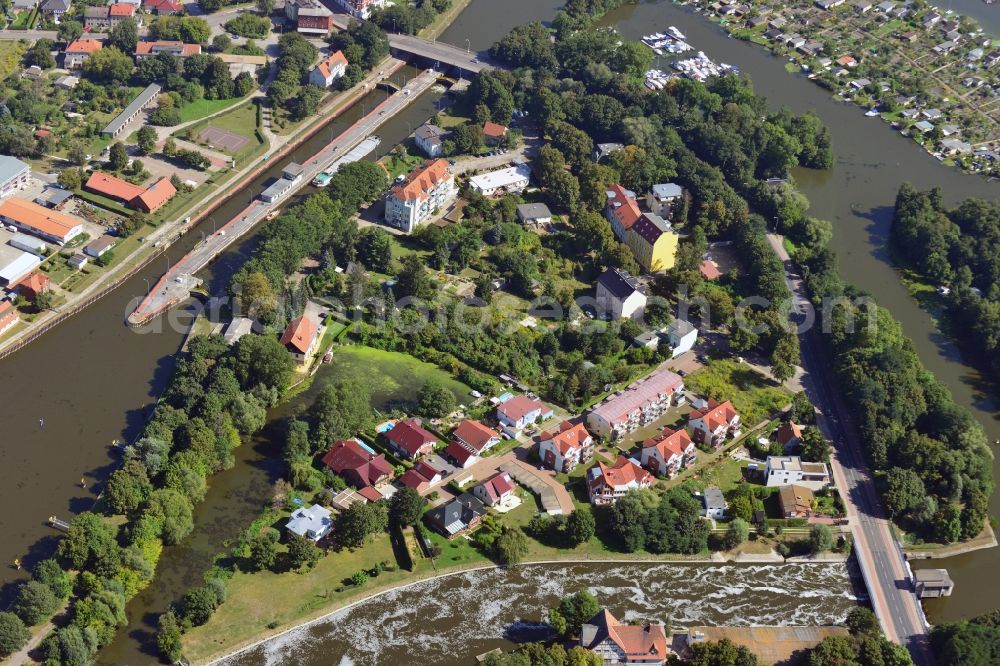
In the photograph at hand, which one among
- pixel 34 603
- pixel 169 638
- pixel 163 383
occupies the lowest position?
pixel 163 383

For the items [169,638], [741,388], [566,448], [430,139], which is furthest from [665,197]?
[169,638]

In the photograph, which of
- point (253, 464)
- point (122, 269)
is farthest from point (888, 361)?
point (122, 269)

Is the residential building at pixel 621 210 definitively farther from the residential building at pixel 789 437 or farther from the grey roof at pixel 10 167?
the grey roof at pixel 10 167

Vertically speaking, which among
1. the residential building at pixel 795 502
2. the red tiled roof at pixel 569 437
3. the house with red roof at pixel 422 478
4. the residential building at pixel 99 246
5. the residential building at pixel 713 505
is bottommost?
the residential building at pixel 99 246

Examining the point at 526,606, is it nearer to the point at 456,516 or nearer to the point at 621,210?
the point at 456,516

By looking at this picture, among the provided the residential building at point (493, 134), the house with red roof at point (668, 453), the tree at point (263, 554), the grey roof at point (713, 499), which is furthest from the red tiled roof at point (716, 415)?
the residential building at point (493, 134)

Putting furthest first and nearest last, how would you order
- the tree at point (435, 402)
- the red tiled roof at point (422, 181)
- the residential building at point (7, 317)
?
1. the red tiled roof at point (422, 181)
2. the residential building at point (7, 317)
3. the tree at point (435, 402)

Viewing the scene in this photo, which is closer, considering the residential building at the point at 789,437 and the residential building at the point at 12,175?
the residential building at the point at 789,437
